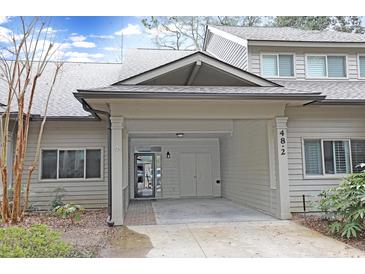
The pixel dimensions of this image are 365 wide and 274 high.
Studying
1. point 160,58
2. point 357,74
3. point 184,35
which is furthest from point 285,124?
point 184,35

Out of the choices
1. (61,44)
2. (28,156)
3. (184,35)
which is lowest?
(28,156)

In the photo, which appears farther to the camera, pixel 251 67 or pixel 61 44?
pixel 251 67

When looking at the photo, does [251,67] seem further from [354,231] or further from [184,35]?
[184,35]

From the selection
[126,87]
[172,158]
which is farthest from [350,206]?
[172,158]

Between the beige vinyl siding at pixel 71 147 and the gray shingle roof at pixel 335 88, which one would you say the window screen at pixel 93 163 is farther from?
the gray shingle roof at pixel 335 88

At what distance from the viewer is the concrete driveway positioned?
5.52 meters

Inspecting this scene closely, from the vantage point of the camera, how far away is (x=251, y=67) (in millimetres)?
11383

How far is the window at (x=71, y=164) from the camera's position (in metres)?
10.3

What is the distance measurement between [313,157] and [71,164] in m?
7.20

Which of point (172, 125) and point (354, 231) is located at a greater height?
point (172, 125)

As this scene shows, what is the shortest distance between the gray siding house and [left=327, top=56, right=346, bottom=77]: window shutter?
0.12ft

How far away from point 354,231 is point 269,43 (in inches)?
278
